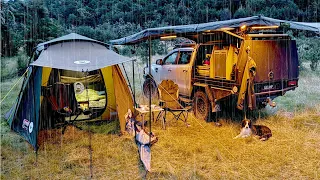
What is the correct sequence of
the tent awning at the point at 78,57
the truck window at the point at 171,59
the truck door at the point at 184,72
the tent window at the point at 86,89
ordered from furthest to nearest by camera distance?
the truck window at the point at 171,59 → the truck door at the point at 184,72 → the tent window at the point at 86,89 → the tent awning at the point at 78,57

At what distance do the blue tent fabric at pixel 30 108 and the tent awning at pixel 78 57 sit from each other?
433 millimetres

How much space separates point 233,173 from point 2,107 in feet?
22.2

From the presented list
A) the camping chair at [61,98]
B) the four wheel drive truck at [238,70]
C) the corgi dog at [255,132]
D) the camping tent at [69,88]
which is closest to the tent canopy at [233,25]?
the four wheel drive truck at [238,70]

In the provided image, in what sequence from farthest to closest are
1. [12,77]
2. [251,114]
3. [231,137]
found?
1. [12,77]
2. [251,114]
3. [231,137]

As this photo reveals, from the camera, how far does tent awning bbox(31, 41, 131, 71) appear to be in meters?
5.09

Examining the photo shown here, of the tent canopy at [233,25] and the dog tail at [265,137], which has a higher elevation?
the tent canopy at [233,25]

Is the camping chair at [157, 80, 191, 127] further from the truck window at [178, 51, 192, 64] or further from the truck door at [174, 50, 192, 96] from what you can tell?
the truck window at [178, 51, 192, 64]

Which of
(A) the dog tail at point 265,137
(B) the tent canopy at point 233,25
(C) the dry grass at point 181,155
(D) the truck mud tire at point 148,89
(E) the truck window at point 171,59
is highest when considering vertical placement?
(B) the tent canopy at point 233,25

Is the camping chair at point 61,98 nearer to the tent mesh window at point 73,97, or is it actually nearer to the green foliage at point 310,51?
the tent mesh window at point 73,97

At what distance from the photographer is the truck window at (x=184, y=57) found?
799cm

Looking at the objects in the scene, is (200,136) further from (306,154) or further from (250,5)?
(250,5)

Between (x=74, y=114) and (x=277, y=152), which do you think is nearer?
(x=277, y=152)

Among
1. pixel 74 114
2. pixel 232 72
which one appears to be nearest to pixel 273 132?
pixel 232 72

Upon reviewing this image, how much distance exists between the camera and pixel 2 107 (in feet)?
28.4
